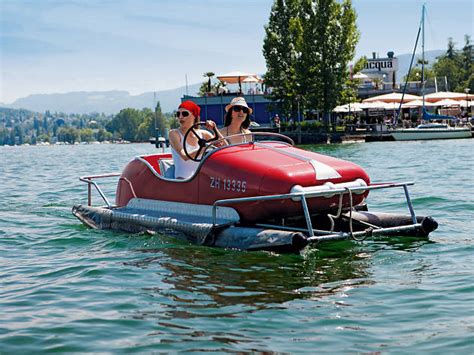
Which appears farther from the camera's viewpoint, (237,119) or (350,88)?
(350,88)

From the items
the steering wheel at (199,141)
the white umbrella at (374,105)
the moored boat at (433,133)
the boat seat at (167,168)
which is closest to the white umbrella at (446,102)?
the white umbrella at (374,105)

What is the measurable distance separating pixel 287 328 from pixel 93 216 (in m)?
6.38

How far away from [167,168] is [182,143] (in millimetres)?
815

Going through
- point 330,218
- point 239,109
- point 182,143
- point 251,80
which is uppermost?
point 251,80

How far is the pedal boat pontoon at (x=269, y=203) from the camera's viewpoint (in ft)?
29.6

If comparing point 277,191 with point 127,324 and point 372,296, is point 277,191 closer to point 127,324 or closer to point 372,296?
point 372,296

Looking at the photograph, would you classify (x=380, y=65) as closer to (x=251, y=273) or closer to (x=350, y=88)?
(x=350, y=88)

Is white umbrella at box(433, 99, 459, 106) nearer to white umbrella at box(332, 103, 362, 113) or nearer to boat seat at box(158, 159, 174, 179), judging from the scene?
white umbrella at box(332, 103, 362, 113)

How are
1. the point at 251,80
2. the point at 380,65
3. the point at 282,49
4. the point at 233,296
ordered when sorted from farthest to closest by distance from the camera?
the point at 380,65 → the point at 251,80 → the point at 282,49 → the point at 233,296

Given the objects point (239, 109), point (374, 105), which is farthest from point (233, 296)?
point (374, 105)

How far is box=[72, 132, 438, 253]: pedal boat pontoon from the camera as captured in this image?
9008 millimetres

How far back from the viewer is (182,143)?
10.7m

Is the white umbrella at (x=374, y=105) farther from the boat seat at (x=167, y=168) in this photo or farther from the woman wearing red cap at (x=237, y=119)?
the woman wearing red cap at (x=237, y=119)

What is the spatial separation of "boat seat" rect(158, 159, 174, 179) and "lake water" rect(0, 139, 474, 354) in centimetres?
105
